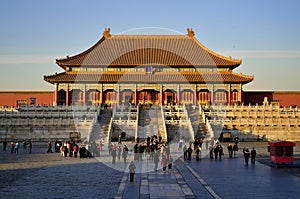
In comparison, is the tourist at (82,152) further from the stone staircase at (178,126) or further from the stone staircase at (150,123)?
the stone staircase at (178,126)

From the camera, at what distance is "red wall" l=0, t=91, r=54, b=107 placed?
65688 mm

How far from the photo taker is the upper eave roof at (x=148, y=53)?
65.4 meters

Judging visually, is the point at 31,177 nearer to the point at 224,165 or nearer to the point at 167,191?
the point at 167,191

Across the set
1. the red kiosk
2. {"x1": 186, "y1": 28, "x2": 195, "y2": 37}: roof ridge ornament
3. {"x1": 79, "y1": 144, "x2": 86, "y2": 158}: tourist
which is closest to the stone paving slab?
the red kiosk

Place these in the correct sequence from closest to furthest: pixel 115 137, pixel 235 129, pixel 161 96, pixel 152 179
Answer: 1. pixel 152 179
2. pixel 115 137
3. pixel 235 129
4. pixel 161 96

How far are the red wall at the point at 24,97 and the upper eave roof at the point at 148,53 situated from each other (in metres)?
4.88

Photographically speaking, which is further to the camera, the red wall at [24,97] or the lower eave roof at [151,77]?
the red wall at [24,97]

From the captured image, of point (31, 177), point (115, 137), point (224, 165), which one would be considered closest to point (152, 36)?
point (115, 137)

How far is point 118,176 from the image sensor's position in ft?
66.8

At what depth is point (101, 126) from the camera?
4403 cm

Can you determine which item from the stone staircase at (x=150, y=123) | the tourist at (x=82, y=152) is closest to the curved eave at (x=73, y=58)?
the stone staircase at (x=150, y=123)

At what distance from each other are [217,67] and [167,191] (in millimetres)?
50589

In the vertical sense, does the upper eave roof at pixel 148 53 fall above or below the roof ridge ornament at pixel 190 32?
below

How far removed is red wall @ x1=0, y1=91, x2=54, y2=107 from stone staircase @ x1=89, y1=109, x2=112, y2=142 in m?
17.7
